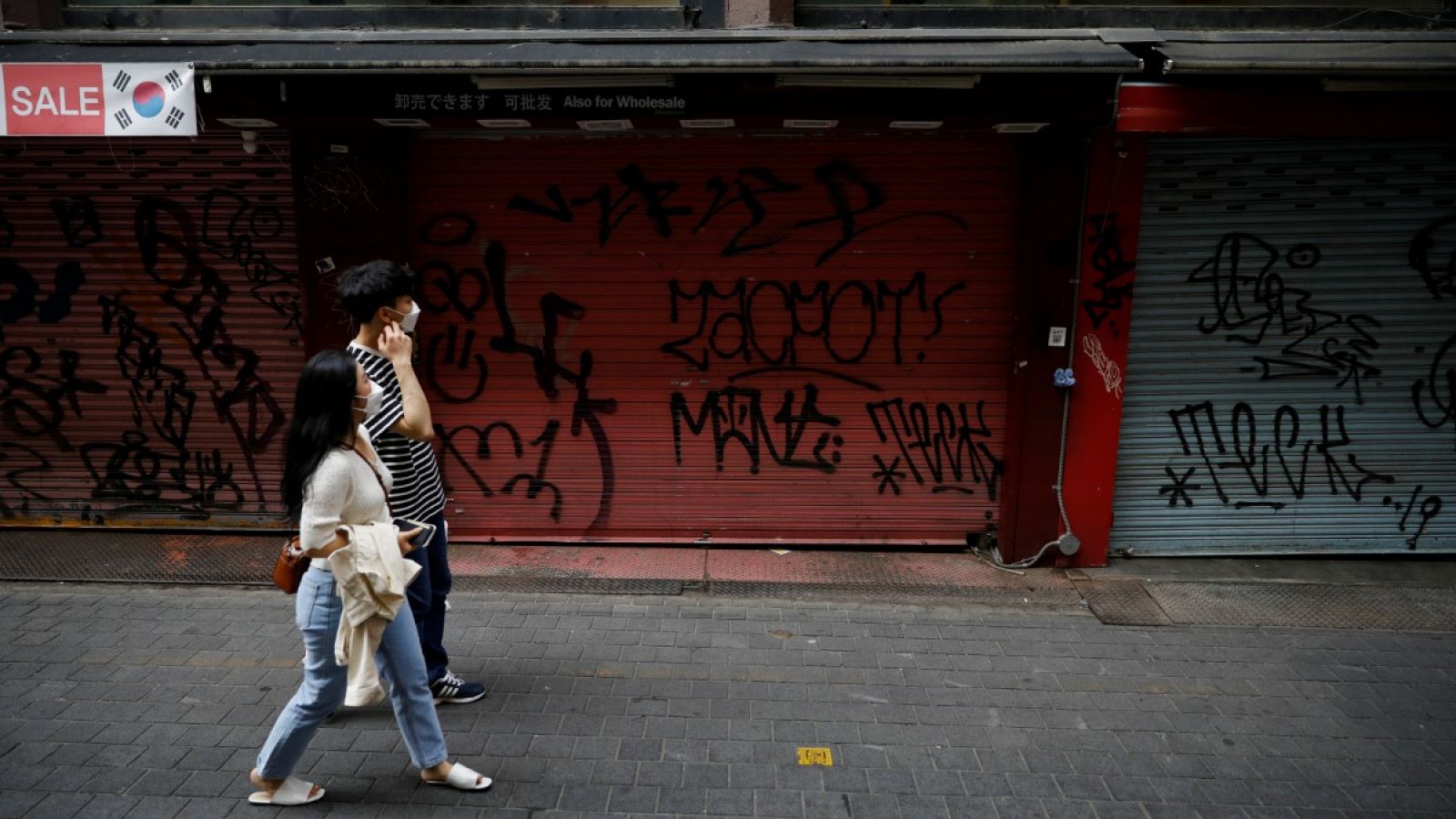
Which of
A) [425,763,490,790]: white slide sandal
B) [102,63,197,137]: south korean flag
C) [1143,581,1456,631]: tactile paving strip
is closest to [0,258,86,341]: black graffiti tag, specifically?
[102,63,197,137]: south korean flag

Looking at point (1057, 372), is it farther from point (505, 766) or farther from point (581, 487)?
point (505, 766)

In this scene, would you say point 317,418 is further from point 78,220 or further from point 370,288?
point 78,220

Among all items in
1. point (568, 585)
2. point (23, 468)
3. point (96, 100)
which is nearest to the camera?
point (96, 100)

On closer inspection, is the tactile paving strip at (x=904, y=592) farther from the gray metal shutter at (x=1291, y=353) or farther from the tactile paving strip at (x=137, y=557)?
the tactile paving strip at (x=137, y=557)

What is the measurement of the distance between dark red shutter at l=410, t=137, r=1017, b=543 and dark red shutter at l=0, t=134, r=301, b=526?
3.93 ft

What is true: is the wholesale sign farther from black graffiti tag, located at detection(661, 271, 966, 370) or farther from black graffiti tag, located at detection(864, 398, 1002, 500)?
black graffiti tag, located at detection(864, 398, 1002, 500)

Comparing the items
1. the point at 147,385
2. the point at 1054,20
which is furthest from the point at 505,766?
the point at 1054,20

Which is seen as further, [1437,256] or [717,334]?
[717,334]

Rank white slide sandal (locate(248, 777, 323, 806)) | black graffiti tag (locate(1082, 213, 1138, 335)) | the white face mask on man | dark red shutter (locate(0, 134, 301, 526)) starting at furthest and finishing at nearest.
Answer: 1. dark red shutter (locate(0, 134, 301, 526))
2. black graffiti tag (locate(1082, 213, 1138, 335))
3. the white face mask on man
4. white slide sandal (locate(248, 777, 323, 806))

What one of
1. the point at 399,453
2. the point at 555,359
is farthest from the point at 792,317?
the point at 399,453

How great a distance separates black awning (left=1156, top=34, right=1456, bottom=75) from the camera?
16.0 feet

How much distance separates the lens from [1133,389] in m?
5.99

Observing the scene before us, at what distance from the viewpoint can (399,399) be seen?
363 cm

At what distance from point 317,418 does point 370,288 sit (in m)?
0.72
